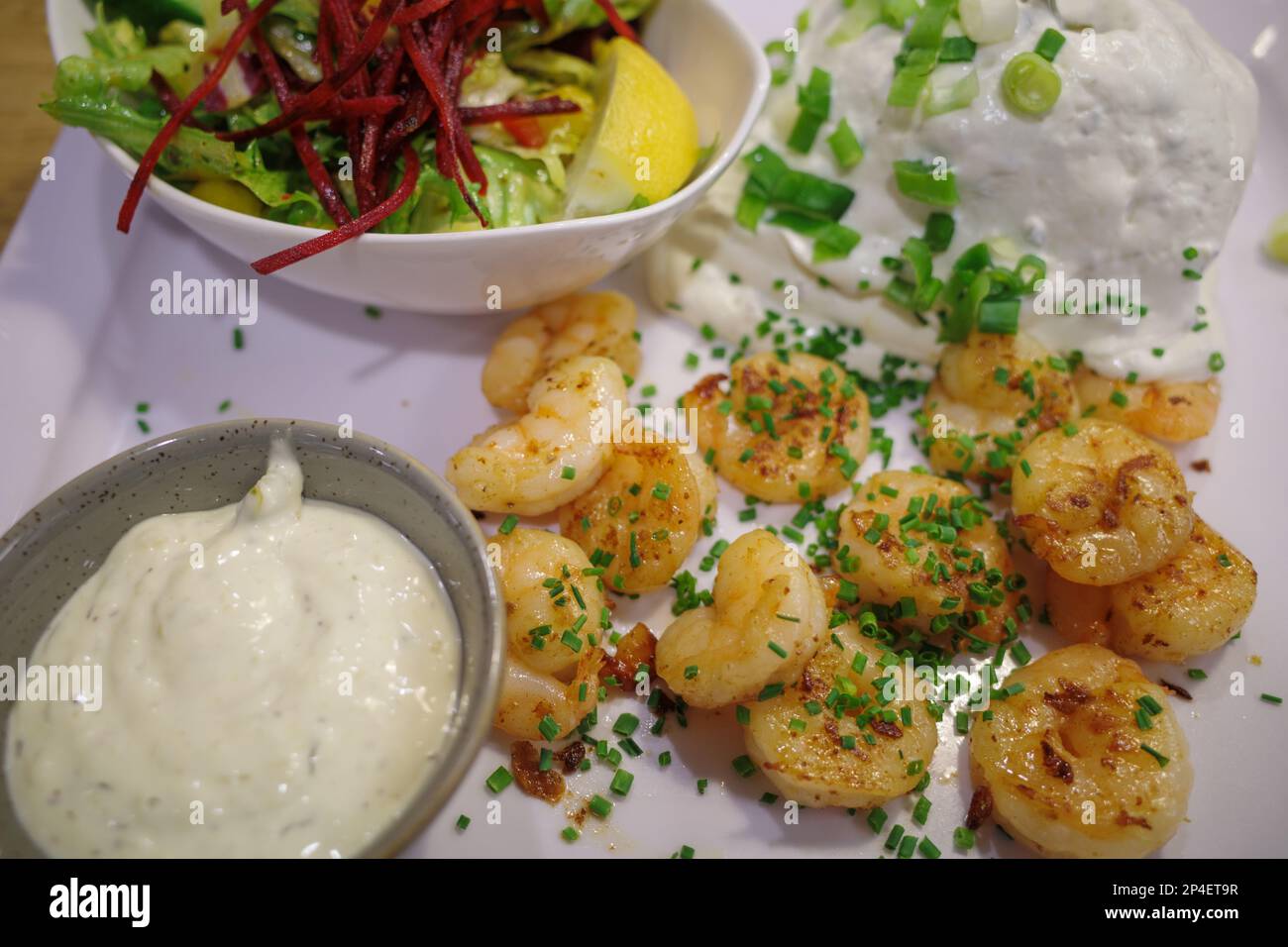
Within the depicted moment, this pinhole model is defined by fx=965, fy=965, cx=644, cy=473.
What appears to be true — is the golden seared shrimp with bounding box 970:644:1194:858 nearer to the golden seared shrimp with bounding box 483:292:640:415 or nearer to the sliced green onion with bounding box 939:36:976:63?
the golden seared shrimp with bounding box 483:292:640:415

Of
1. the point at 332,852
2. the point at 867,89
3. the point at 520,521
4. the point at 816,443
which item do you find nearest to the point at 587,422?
the point at 520,521

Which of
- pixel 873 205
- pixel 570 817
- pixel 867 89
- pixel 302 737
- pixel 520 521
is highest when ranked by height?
pixel 867 89

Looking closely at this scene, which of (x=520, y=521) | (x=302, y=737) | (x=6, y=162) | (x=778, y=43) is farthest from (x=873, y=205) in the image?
(x=6, y=162)

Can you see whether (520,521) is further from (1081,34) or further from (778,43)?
(1081,34)

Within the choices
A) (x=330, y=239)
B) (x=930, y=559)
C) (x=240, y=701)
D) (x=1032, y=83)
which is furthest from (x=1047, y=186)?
(x=240, y=701)

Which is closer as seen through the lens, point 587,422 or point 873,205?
point 587,422

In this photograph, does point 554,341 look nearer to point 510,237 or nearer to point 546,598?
point 510,237
